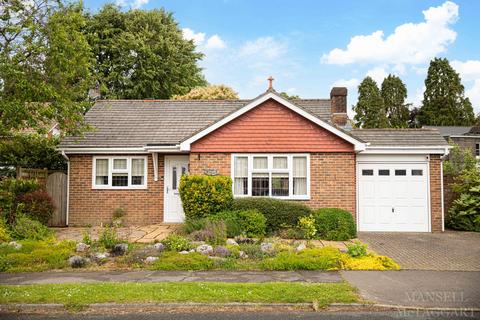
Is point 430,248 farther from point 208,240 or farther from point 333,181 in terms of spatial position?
point 208,240

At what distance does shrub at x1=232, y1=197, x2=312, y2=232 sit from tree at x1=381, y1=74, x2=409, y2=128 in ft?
154

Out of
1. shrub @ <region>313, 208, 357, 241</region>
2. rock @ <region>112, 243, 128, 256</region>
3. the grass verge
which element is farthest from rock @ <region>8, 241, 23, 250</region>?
shrub @ <region>313, 208, 357, 241</region>

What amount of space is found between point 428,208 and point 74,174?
13385 mm

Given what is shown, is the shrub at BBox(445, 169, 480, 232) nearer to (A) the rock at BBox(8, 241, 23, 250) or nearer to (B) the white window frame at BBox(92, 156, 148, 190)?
(B) the white window frame at BBox(92, 156, 148, 190)

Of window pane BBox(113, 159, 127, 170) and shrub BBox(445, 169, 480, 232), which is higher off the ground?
window pane BBox(113, 159, 127, 170)

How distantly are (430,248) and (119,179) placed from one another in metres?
11.2

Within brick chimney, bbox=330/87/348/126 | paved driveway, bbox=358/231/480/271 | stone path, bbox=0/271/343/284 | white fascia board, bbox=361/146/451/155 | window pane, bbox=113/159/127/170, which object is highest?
brick chimney, bbox=330/87/348/126

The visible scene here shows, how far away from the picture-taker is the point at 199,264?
30.8 feet

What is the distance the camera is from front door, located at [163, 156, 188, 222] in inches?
627

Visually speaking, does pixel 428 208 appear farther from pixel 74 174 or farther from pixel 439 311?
pixel 74 174

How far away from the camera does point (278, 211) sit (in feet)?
Answer: 43.3

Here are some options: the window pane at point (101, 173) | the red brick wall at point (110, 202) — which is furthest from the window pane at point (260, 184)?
the window pane at point (101, 173)

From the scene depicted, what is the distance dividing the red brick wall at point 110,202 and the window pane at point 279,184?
4.48m

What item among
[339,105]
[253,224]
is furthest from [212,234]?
[339,105]
